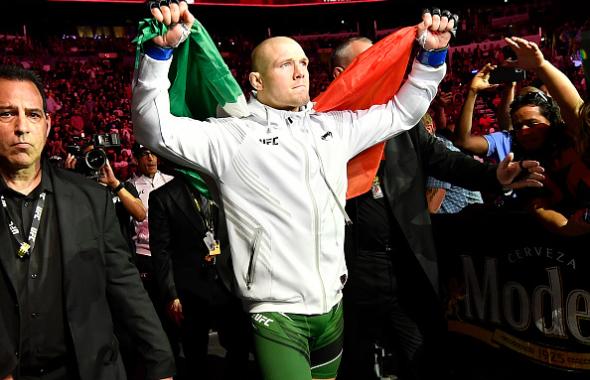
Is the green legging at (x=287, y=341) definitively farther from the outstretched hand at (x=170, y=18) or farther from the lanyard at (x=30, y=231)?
the outstretched hand at (x=170, y=18)

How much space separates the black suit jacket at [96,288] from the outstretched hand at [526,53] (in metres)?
1.94

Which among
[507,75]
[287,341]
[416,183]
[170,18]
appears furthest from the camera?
[507,75]

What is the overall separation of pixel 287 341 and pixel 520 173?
120 cm

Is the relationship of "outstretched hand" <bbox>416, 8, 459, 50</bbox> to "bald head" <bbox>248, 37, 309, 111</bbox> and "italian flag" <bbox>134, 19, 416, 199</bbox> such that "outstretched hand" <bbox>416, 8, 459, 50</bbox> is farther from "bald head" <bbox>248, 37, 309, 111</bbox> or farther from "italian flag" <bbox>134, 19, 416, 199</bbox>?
"bald head" <bbox>248, 37, 309, 111</bbox>

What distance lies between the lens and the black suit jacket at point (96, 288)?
77.7 inches

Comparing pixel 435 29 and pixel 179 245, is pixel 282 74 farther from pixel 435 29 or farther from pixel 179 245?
pixel 179 245

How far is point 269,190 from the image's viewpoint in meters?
2.29

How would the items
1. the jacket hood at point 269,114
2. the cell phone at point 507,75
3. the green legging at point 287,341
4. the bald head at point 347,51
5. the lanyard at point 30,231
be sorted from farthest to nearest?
the cell phone at point 507,75 < the bald head at point 347,51 < the jacket hood at point 269,114 < the green legging at point 287,341 < the lanyard at point 30,231

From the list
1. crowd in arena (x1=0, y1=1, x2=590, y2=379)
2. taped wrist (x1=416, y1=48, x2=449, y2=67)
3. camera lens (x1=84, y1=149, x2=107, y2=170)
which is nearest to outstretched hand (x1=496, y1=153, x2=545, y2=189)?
crowd in arena (x1=0, y1=1, x2=590, y2=379)

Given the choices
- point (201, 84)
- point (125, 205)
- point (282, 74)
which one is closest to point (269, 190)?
point (282, 74)

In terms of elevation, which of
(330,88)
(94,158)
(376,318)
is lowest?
(376,318)

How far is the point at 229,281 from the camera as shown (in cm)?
243

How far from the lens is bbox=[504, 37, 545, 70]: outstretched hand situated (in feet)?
9.61

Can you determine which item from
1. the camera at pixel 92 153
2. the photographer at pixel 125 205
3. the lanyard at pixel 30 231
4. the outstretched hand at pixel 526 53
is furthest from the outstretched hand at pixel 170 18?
the photographer at pixel 125 205
